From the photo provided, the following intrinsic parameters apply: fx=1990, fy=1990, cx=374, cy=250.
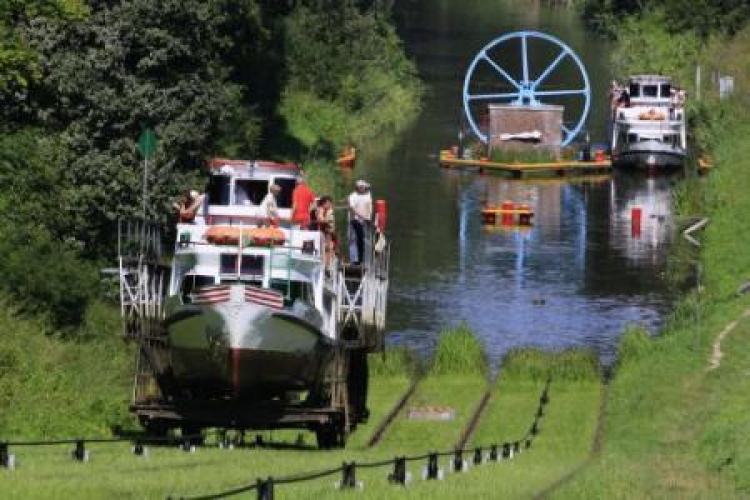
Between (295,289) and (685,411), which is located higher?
(295,289)

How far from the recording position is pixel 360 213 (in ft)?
122

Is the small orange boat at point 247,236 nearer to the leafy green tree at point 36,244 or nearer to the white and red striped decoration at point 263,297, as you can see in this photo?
the white and red striped decoration at point 263,297

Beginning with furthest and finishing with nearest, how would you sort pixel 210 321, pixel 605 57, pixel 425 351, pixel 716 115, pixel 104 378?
1. pixel 605 57
2. pixel 716 115
3. pixel 425 351
4. pixel 104 378
5. pixel 210 321

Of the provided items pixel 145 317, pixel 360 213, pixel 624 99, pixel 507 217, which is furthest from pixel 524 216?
pixel 145 317

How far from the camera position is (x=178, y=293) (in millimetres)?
33156

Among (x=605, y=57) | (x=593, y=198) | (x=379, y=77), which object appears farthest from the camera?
(x=605, y=57)

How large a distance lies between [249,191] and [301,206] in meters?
1.69

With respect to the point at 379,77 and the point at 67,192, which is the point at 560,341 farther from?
the point at 379,77

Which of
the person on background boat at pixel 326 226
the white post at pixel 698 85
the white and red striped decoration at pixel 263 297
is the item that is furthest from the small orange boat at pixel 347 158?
the white and red striped decoration at pixel 263 297

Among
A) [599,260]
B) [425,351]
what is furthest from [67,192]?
[599,260]

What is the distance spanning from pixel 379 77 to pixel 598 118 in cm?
1182

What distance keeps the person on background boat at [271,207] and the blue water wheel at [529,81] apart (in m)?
56.4

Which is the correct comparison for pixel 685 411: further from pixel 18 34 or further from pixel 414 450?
pixel 18 34

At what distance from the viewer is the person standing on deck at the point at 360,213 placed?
3700cm
